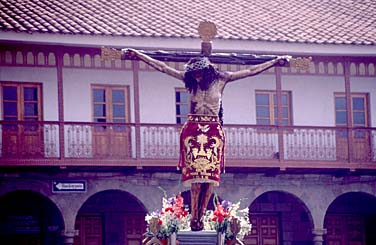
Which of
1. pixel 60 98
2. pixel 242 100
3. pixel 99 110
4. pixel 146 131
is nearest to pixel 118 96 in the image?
pixel 99 110

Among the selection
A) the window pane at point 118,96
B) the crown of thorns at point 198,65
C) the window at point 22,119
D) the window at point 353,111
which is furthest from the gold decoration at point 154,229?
the window at point 353,111

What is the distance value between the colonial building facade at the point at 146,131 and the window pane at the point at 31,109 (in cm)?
3

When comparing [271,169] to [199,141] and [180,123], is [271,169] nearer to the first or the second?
[180,123]

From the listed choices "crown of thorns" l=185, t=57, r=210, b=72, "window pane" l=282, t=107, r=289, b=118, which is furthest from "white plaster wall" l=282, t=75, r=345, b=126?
"crown of thorns" l=185, t=57, r=210, b=72

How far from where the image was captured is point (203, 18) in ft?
102

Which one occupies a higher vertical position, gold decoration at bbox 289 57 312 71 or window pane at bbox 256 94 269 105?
window pane at bbox 256 94 269 105

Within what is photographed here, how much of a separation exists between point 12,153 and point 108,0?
18.0ft

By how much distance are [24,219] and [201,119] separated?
46.4ft

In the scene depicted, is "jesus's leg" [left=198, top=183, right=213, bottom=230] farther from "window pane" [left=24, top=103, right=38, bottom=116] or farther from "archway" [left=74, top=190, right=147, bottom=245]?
"archway" [left=74, top=190, right=147, bottom=245]

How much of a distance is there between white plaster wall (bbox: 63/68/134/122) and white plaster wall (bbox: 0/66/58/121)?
0.90ft

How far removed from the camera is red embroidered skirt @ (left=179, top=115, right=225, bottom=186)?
1681cm

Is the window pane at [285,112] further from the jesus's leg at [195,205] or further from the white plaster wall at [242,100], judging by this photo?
the jesus's leg at [195,205]

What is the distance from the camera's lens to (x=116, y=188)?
1145 inches

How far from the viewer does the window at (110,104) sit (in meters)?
29.9
